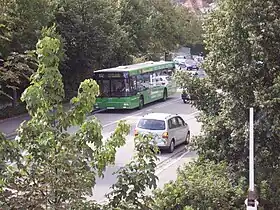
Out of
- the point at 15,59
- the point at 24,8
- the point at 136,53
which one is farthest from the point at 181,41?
the point at 15,59

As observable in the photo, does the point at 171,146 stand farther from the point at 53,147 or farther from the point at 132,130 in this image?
the point at 53,147

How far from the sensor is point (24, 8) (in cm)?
2825

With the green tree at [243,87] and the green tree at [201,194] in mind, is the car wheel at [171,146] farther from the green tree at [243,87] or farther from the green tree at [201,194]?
the green tree at [201,194]

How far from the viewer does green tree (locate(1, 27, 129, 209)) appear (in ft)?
17.7

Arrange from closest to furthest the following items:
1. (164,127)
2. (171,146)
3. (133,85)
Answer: (164,127), (171,146), (133,85)

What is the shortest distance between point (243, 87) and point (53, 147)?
643 centimetres

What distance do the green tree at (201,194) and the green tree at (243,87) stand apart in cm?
60

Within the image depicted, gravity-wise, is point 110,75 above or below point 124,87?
above

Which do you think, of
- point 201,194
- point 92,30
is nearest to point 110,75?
point 92,30

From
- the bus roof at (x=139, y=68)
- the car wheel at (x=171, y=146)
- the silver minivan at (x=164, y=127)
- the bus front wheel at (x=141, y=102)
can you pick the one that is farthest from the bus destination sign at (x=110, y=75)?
the car wheel at (x=171, y=146)

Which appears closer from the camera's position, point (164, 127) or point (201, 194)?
point (201, 194)

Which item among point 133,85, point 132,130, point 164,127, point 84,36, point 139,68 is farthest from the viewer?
point 84,36

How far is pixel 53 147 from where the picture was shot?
550cm

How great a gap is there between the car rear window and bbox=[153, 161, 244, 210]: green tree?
33.3 feet
